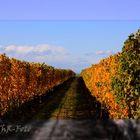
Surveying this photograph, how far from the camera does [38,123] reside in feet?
21.1

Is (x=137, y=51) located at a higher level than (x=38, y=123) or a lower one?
higher

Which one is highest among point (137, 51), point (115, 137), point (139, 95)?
point (137, 51)

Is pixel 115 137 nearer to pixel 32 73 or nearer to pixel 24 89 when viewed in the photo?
pixel 24 89

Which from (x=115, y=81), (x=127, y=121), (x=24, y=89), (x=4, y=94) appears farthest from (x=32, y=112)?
(x=127, y=121)

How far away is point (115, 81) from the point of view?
1630 cm

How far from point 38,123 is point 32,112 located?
84.9 feet

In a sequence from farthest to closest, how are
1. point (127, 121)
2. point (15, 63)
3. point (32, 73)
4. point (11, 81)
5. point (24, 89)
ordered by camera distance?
1. point (32, 73)
2. point (24, 89)
3. point (15, 63)
4. point (11, 81)
5. point (127, 121)

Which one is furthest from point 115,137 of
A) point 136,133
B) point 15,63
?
point 15,63

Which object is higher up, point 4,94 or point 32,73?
point 32,73

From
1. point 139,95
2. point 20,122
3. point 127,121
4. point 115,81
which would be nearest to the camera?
point 20,122

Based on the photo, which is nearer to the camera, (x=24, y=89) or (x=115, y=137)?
(x=115, y=137)

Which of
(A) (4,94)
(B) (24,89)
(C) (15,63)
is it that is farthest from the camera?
(B) (24,89)

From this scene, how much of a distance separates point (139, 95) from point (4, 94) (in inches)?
558

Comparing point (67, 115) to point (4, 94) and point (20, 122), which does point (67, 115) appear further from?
point (20, 122)
